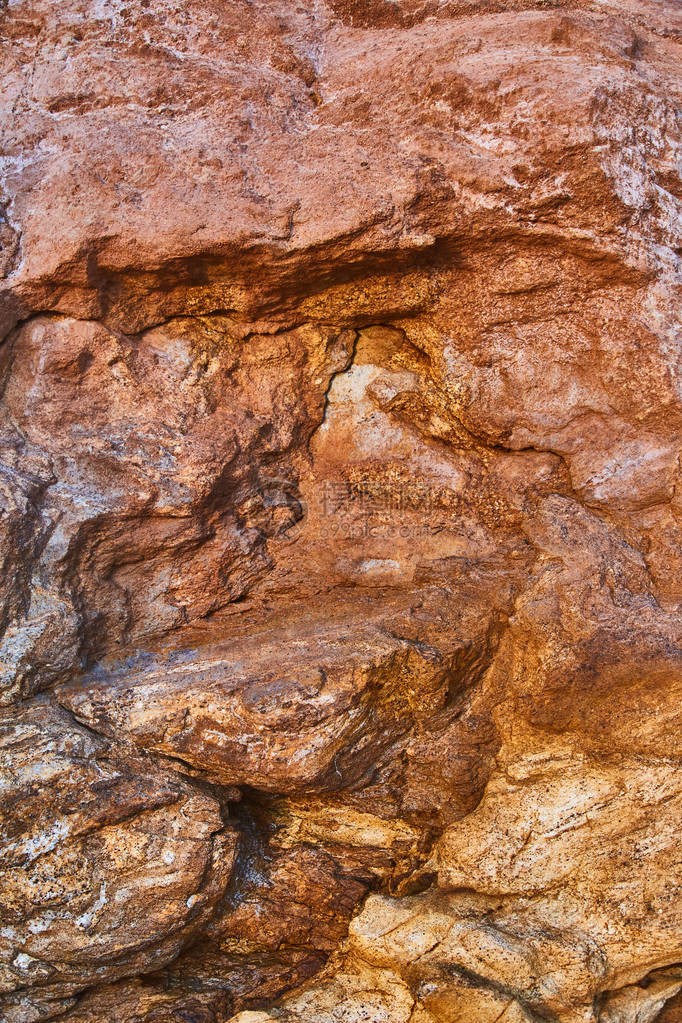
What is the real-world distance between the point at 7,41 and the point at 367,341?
1.36m

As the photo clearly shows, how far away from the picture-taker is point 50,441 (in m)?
2.31

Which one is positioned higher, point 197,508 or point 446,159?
point 446,159

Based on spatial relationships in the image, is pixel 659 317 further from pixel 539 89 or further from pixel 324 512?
pixel 324 512

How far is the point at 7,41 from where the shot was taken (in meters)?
2.51

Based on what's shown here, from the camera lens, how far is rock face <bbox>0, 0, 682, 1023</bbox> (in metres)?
2.20

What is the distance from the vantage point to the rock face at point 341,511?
2.20 metres

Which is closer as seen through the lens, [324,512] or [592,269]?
[592,269]

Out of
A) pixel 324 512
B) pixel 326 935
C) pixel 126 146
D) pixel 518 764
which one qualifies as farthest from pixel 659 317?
pixel 326 935

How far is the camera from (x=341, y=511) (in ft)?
8.23

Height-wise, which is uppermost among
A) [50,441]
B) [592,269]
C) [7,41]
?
[7,41]

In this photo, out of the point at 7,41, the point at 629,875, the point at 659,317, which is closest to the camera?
the point at 659,317

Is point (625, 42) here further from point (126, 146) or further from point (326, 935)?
point (326, 935)

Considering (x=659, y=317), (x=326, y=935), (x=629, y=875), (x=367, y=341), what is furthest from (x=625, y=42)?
(x=326, y=935)

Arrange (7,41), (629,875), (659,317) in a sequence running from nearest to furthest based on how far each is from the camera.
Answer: (659,317), (629,875), (7,41)
